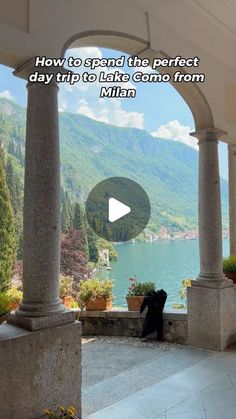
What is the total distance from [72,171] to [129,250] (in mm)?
9957

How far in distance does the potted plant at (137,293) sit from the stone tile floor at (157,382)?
2.02 ft

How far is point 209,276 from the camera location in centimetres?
501

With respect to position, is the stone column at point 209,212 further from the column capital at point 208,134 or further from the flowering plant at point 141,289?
the flowering plant at point 141,289

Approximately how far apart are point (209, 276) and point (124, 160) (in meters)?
38.4

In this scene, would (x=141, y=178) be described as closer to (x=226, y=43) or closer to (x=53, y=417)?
(x=226, y=43)

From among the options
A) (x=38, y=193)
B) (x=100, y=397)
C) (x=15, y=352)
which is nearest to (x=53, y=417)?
(x=15, y=352)

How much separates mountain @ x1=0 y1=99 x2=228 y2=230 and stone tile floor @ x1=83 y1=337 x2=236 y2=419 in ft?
59.6

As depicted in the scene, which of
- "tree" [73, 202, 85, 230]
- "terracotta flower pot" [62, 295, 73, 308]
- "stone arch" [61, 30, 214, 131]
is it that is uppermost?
"stone arch" [61, 30, 214, 131]

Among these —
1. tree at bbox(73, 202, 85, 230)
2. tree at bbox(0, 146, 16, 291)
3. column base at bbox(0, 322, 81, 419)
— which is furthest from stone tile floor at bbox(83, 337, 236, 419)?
tree at bbox(73, 202, 85, 230)

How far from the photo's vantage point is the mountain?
28.0 metres

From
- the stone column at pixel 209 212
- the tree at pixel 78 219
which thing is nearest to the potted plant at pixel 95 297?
the stone column at pixel 209 212

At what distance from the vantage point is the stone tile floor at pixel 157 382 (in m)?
3.17

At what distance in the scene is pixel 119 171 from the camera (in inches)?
1537

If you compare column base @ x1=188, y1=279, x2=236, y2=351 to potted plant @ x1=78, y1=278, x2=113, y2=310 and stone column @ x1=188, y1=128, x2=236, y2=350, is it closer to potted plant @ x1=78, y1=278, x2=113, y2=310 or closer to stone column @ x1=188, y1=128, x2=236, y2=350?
stone column @ x1=188, y1=128, x2=236, y2=350
